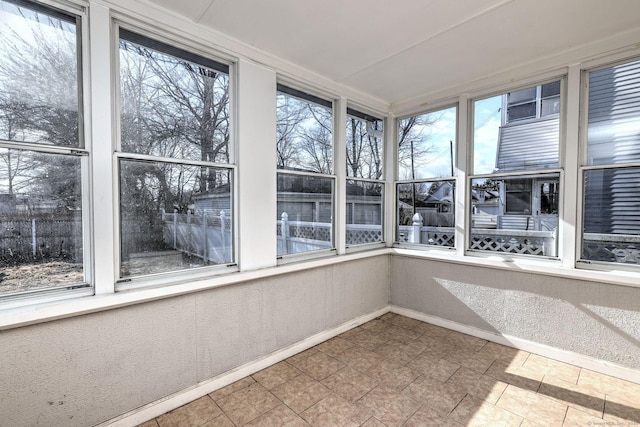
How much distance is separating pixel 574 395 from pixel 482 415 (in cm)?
77

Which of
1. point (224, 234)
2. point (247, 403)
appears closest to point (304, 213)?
point (224, 234)

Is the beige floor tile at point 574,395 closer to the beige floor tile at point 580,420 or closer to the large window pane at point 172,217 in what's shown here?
the beige floor tile at point 580,420

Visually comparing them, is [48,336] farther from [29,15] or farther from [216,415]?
[29,15]

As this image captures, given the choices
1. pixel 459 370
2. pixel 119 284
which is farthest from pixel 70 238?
pixel 459 370

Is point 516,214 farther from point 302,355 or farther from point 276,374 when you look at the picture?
point 276,374

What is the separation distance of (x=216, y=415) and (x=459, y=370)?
188cm

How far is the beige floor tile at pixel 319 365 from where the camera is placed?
91.4 inches

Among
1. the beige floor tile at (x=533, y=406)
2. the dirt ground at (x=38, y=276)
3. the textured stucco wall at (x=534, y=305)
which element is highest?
the dirt ground at (x=38, y=276)

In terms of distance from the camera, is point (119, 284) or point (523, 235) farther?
point (523, 235)

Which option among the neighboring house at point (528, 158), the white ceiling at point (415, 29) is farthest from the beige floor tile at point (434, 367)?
the white ceiling at point (415, 29)

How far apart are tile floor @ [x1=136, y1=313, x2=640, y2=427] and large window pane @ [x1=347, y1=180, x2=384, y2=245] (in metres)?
1.22

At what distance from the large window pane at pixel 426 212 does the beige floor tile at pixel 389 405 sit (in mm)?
1749

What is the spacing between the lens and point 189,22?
195cm

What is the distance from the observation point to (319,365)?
2.44 m
